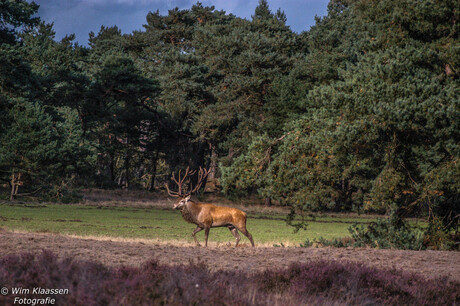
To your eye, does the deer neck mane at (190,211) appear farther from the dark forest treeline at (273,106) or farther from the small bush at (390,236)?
the small bush at (390,236)

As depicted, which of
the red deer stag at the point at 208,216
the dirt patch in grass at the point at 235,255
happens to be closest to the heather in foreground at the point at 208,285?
the dirt patch in grass at the point at 235,255

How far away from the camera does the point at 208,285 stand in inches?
286

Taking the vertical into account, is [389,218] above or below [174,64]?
below

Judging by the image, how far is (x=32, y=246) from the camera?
13.9 m

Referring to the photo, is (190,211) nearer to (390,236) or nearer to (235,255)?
(235,255)

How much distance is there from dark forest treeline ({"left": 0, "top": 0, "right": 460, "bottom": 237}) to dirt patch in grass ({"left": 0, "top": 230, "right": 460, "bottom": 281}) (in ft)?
10.4

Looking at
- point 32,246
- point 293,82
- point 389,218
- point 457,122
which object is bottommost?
point 32,246

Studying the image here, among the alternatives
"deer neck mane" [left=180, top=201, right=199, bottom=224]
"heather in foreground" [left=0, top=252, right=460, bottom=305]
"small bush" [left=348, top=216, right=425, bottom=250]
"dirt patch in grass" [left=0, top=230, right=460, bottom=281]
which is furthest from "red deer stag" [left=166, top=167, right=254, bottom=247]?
"heather in foreground" [left=0, top=252, right=460, bottom=305]

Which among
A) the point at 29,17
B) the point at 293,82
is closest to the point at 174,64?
the point at 293,82

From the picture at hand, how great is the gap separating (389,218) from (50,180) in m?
17.7

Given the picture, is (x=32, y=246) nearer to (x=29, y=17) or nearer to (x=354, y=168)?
(x=354, y=168)

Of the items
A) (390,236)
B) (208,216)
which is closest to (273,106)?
(390,236)

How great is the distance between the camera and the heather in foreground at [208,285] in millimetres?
6086

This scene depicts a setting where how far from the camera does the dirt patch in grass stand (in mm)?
13062
